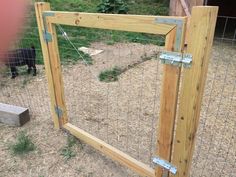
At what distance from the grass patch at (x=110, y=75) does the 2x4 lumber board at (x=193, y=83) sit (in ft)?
8.89

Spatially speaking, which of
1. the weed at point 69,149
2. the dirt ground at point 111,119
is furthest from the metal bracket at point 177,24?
the weed at point 69,149

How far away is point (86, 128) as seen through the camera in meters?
3.19

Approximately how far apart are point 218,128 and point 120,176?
1.39 meters

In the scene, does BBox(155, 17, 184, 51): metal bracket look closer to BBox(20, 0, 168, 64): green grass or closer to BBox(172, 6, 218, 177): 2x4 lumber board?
BBox(172, 6, 218, 177): 2x4 lumber board

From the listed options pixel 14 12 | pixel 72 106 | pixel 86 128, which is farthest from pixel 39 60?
pixel 14 12

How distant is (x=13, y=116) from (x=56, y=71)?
3.06 feet

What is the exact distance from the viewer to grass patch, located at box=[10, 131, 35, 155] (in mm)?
2824

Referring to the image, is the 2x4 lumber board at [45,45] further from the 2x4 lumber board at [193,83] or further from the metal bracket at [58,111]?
the 2x4 lumber board at [193,83]

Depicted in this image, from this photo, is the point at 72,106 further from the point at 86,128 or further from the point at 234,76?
the point at 234,76

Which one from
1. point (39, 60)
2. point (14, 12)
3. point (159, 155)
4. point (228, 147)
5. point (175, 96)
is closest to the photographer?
point (14, 12)

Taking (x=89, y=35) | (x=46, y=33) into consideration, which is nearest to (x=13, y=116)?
(x=46, y=33)

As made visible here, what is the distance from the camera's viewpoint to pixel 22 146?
2.86m

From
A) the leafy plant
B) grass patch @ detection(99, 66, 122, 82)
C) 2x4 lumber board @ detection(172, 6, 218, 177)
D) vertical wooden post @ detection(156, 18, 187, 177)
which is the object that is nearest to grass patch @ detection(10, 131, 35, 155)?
vertical wooden post @ detection(156, 18, 187, 177)

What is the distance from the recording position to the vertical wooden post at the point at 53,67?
2.62 m
